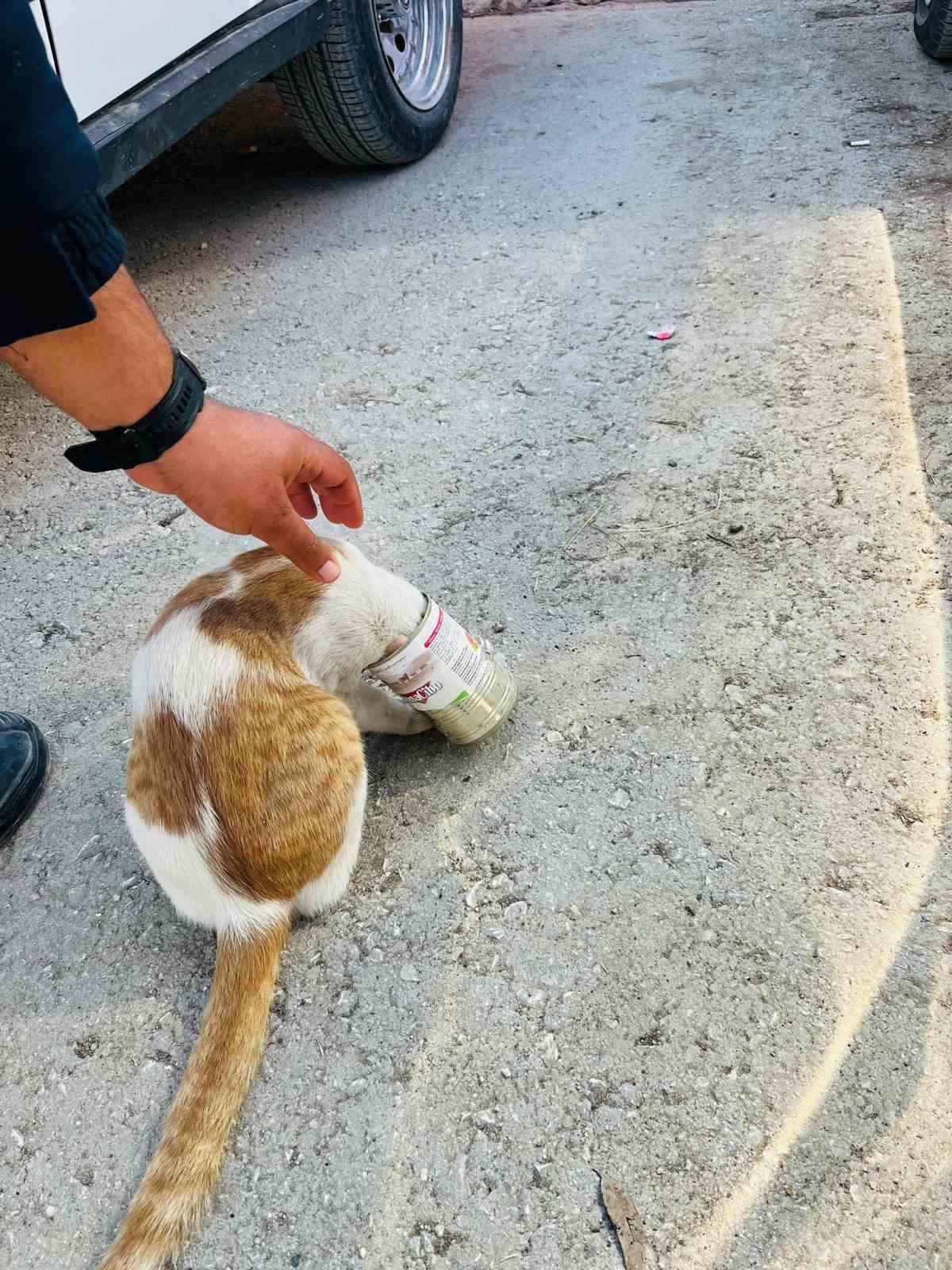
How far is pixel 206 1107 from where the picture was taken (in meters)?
1.75

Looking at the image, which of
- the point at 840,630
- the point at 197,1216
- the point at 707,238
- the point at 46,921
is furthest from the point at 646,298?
the point at 197,1216

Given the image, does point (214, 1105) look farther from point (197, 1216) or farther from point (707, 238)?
point (707, 238)

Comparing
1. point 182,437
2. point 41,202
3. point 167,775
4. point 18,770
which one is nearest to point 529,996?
point 167,775

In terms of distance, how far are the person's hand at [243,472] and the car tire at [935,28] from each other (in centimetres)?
455

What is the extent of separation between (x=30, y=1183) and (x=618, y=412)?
8.31 ft

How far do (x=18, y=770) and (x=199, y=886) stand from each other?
729 millimetres

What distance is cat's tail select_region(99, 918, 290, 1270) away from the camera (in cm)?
164

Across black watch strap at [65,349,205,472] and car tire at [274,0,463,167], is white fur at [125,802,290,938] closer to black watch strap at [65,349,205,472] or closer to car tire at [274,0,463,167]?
black watch strap at [65,349,205,472]

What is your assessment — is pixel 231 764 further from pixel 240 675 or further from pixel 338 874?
pixel 338 874

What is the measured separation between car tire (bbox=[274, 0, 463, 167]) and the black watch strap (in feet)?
10.8

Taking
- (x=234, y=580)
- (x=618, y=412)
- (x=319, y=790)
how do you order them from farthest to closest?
(x=618, y=412) < (x=234, y=580) < (x=319, y=790)

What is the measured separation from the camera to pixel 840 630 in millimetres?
Answer: 2482

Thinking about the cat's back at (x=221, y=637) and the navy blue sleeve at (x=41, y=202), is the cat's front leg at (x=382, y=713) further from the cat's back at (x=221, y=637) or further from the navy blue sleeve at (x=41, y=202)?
the navy blue sleeve at (x=41, y=202)

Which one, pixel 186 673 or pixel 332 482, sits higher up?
pixel 332 482
